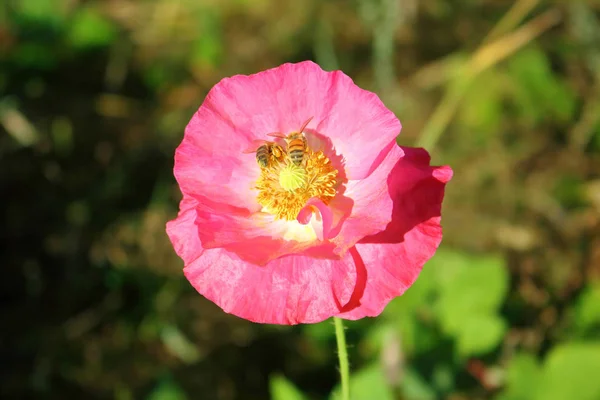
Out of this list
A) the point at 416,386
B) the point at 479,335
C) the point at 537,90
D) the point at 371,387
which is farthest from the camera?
the point at 537,90

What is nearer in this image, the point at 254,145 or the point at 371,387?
the point at 254,145

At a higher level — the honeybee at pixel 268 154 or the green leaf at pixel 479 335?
the honeybee at pixel 268 154

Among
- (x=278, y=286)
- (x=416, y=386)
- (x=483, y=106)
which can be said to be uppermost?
(x=278, y=286)

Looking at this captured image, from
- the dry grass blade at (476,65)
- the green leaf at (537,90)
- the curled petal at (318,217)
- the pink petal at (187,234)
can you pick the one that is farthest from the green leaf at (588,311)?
the pink petal at (187,234)

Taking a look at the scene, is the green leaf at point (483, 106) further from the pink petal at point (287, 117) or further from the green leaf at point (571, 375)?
the pink petal at point (287, 117)

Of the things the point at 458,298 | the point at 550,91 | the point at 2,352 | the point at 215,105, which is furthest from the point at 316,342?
the point at 550,91

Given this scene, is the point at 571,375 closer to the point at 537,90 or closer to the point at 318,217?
the point at 318,217

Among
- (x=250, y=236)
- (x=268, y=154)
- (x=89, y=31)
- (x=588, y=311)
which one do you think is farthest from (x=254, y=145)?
(x=89, y=31)
